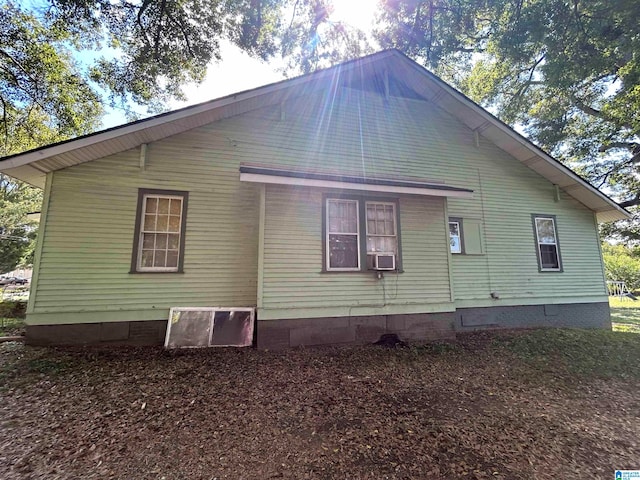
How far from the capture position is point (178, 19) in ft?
36.1

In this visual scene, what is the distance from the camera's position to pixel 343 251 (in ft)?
20.7

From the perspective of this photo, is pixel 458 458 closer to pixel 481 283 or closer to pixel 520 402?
pixel 520 402

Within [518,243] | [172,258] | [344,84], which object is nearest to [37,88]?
[172,258]

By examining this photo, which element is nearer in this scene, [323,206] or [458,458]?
[458,458]

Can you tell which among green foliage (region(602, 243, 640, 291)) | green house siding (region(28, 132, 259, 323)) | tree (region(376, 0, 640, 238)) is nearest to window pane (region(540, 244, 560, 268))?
tree (region(376, 0, 640, 238))

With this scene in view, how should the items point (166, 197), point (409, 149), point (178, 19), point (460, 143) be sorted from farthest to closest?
point (178, 19), point (460, 143), point (409, 149), point (166, 197)

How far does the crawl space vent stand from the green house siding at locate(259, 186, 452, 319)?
77 cm

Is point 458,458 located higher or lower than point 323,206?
lower

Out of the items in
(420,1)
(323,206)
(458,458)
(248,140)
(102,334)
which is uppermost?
(420,1)

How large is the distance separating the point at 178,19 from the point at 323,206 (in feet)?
34.2

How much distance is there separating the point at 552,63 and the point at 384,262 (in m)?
9.53

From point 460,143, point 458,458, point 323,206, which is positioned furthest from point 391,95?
point 458,458

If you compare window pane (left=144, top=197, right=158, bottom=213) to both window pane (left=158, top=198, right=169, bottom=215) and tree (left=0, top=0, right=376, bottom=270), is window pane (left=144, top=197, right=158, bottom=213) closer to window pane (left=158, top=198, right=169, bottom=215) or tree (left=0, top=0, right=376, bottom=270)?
window pane (left=158, top=198, right=169, bottom=215)

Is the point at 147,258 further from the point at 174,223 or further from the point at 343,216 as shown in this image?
the point at 343,216
